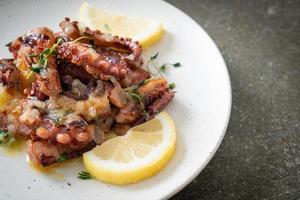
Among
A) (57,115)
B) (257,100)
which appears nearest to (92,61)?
(57,115)

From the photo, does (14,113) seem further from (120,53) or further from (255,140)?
(255,140)

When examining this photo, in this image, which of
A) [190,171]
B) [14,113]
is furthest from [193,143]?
[14,113]

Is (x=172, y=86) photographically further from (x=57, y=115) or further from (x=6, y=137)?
(x=6, y=137)

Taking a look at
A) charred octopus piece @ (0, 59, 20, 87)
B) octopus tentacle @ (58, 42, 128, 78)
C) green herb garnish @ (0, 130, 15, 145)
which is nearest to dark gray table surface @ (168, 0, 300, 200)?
A: octopus tentacle @ (58, 42, 128, 78)

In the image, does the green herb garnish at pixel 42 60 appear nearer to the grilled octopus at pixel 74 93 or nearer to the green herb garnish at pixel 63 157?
the grilled octopus at pixel 74 93

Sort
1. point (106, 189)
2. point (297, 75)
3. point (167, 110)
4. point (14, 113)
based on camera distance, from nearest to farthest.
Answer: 1. point (106, 189)
2. point (14, 113)
3. point (167, 110)
4. point (297, 75)

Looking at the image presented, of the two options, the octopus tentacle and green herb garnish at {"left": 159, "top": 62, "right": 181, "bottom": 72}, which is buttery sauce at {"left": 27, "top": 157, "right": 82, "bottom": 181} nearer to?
the octopus tentacle
